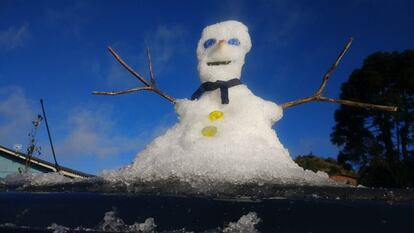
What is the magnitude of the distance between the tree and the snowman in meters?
12.0

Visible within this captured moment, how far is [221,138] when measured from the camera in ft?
11.1

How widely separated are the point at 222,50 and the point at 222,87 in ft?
1.25

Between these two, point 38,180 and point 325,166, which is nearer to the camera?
point 38,180

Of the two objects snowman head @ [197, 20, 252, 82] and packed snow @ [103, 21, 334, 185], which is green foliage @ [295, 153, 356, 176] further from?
packed snow @ [103, 21, 334, 185]

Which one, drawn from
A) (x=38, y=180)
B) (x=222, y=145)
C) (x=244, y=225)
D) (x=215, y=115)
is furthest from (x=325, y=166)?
(x=244, y=225)

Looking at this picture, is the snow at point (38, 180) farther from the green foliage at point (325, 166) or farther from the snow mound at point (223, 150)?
the green foliage at point (325, 166)

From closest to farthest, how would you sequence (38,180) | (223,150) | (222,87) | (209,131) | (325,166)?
1. (38,180)
2. (223,150)
3. (209,131)
4. (222,87)
5. (325,166)

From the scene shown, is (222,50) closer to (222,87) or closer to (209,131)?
(222,87)

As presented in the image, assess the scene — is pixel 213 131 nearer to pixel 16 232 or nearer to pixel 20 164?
pixel 16 232

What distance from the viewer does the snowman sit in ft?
8.59

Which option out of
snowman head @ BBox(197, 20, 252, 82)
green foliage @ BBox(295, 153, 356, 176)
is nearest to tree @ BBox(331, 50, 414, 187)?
green foliage @ BBox(295, 153, 356, 176)

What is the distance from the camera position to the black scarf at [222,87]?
12.7 feet

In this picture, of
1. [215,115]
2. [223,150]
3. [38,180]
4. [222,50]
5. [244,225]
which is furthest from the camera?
[222,50]

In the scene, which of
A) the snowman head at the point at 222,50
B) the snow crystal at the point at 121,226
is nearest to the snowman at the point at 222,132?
the snowman head at the point at 222,50
